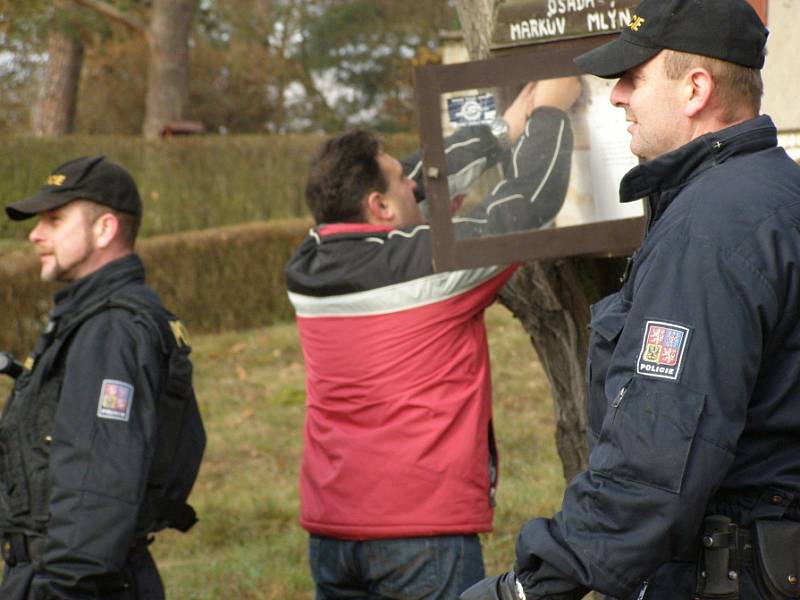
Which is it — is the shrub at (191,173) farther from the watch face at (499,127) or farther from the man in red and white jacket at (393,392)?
the watch face at (499,127)

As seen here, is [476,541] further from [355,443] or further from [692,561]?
[692,561]

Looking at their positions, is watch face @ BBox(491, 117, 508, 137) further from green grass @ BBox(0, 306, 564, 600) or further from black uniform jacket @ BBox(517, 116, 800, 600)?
green grass @ BBox(0, 306, 564, 600)

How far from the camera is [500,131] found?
11.6 feet

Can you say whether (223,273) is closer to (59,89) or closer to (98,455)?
(59,89)

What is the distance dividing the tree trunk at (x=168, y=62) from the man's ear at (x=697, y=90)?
1423cm

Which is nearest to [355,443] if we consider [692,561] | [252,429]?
[692,561]

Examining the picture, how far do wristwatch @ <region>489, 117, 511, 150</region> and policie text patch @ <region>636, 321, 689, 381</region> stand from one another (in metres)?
1.40

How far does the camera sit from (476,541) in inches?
151

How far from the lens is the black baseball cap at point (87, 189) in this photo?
393cm

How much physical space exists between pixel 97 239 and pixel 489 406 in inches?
51.3

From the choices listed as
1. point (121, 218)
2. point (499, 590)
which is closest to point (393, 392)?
point (121, 218)

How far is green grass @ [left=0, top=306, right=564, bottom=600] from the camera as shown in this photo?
20.2 ft

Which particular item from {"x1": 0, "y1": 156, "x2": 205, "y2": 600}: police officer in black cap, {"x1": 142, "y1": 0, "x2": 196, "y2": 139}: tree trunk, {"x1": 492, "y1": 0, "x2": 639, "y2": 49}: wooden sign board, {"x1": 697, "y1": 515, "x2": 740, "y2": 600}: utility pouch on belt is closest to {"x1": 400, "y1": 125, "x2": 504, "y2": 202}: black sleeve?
{"x1": 492, "y1": 0, "x2": 639, "y2": 49}: wooden sign board

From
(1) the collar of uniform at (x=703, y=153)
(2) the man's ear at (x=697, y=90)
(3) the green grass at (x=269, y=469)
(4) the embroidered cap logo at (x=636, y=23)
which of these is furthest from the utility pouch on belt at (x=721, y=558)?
(3) the green grass at (x=269, y=469)
